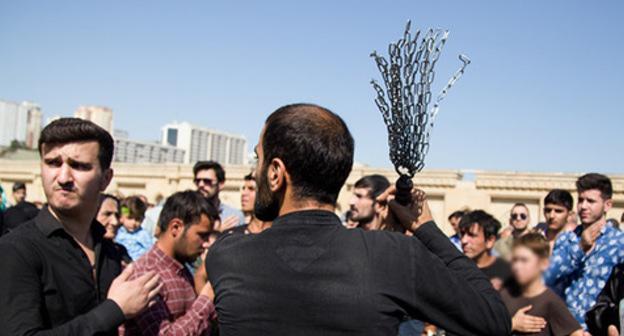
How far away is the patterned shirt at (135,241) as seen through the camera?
7.52 meters

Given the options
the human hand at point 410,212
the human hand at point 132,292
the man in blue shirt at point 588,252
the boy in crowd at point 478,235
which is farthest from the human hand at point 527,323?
the human hand at point 132,292

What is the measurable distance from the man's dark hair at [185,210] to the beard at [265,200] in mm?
2266

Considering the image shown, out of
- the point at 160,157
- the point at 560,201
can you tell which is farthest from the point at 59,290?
the point at 160,157

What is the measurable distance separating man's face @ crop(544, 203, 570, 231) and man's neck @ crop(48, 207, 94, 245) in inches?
204

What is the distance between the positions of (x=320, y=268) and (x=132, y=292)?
1237 mm

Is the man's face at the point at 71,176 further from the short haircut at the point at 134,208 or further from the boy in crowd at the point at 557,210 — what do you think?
the short haircut at the point at 134,208

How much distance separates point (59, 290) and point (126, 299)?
0.86ft

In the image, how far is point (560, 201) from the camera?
686 cm

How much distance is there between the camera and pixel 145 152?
8619 centimetres

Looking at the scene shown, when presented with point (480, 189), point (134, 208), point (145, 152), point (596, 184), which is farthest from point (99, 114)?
point (596, 184)

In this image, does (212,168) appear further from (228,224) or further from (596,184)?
(596,184)

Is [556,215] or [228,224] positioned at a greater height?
[556,215]

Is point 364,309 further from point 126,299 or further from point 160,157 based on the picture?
point 160,157

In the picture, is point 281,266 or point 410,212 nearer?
point 281,266
